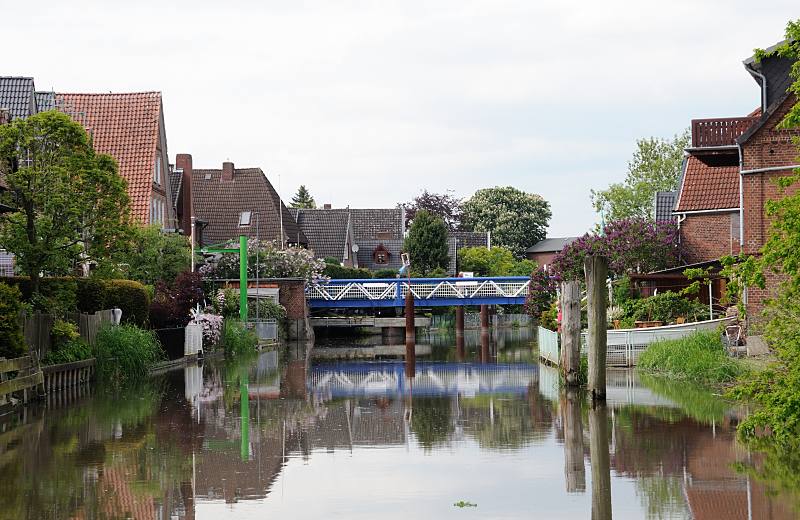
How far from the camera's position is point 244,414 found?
23.4 metres

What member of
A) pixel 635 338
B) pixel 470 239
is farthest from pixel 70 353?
pixel 470 239

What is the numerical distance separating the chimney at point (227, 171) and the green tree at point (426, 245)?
1496 centimetres

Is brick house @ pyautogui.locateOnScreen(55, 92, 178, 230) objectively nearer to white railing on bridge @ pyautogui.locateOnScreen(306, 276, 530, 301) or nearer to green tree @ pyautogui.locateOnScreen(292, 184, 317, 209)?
white railing on bridge @ pyautogui.locateOnScreen(306, 276, 530, 301)

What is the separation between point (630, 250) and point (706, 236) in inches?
115

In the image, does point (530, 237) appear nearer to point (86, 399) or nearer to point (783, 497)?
point (86, 399)

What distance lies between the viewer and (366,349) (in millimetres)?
54875

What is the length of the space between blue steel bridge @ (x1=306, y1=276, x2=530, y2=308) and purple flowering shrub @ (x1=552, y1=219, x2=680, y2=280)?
19.0 meters

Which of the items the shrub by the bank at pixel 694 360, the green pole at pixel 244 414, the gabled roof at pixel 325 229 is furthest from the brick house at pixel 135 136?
the gabled roof at pixel 325 229

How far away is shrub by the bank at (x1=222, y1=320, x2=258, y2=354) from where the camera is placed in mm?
47688

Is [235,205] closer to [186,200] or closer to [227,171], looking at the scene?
[227,171]

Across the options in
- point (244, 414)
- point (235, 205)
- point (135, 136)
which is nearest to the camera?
point (244, 414)

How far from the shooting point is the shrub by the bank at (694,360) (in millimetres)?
26594

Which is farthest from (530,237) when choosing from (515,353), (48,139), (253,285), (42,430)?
(42,430)

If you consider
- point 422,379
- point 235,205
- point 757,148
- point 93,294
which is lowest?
point 422,379
